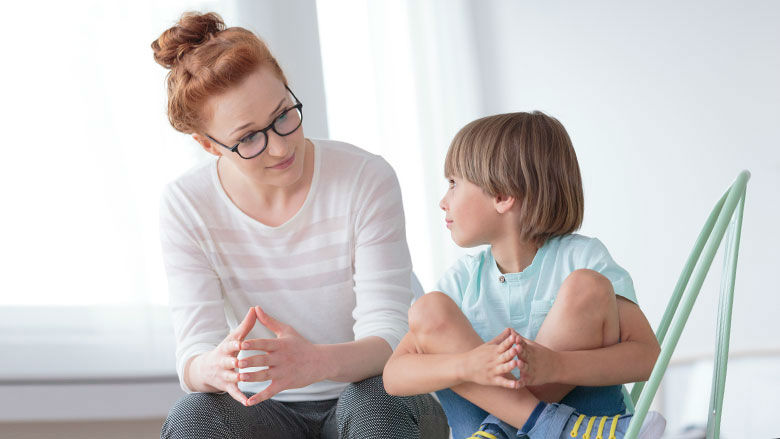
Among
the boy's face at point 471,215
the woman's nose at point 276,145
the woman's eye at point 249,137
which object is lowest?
the boy's face at point 471,215

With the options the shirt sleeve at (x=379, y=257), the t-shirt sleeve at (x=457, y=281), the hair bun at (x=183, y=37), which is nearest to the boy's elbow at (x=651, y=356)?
the t-shirt sleeve at (x=457, y=281)

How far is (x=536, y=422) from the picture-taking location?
1.06 m

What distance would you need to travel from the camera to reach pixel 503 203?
1.30m

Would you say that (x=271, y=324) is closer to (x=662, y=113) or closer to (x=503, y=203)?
(x=503, y=203)

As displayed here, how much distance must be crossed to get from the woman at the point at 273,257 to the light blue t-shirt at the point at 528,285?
0.17 metres

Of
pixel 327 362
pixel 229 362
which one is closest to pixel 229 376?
pixel 229 362

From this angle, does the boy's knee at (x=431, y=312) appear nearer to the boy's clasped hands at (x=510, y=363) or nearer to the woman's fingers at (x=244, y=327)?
the boy's clasped hands at (x=510, y=363)

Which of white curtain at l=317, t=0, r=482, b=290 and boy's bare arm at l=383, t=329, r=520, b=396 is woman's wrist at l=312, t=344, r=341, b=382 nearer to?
boy's bare arm at l=383, t=329, r=520, b=396

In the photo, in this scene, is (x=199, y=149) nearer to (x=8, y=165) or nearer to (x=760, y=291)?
(x=8, y=165)

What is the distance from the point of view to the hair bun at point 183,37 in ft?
4.71

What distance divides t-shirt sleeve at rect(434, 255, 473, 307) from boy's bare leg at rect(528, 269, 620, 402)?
0.74 feet

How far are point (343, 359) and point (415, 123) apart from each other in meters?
1.54

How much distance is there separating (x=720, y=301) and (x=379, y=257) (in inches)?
23.1

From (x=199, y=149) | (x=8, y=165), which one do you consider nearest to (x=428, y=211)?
(x=199, y=149)
